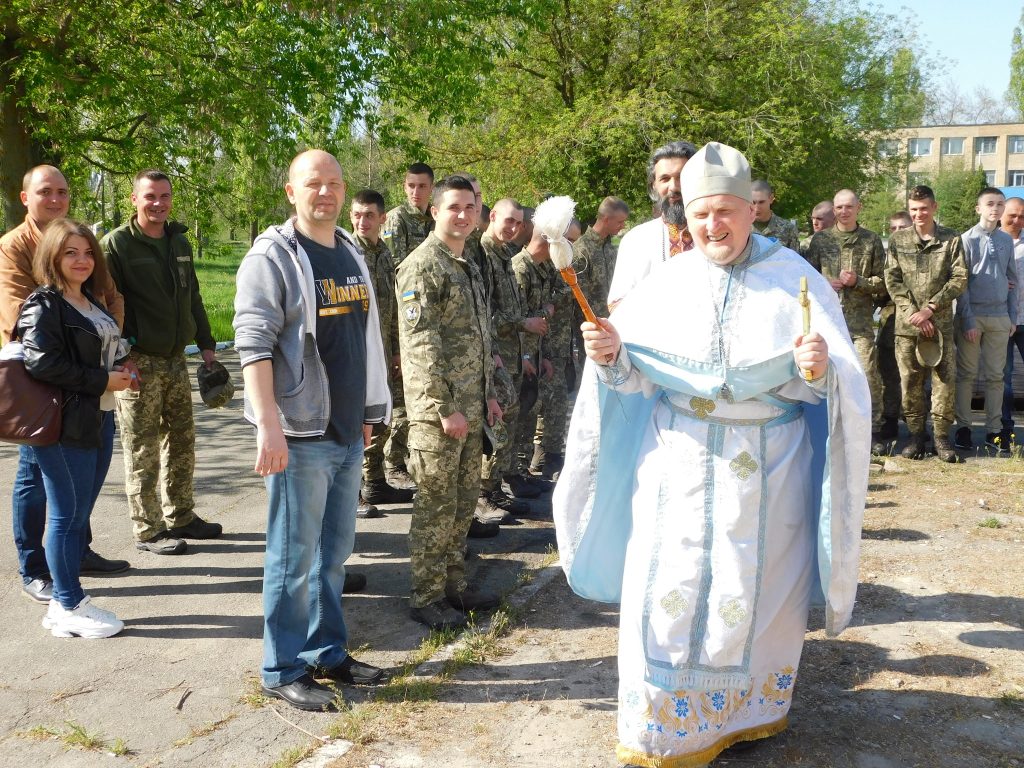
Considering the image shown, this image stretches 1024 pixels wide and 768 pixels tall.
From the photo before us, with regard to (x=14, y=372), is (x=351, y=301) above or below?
above

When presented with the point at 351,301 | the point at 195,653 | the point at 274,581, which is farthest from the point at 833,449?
the point at 195,653

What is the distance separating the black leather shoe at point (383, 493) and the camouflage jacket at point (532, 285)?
4.96 feet

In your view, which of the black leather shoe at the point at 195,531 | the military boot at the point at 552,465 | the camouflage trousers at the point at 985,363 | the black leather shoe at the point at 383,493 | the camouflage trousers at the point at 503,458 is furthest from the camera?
the camouflage trousers at the point at 985,363

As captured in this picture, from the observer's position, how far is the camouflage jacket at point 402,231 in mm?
7371

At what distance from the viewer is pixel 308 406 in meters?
3.80

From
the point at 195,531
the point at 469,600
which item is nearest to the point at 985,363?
the point at 469,600

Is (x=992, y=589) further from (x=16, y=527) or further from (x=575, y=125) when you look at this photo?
(x=575, y=125)

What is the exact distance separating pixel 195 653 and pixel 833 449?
122 inches

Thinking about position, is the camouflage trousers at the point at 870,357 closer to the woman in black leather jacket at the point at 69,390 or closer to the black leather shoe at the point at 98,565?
the black leather shoe at the point at 98,565

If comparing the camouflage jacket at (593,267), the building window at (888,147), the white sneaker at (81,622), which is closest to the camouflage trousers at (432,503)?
the white sneaker at (81,622)

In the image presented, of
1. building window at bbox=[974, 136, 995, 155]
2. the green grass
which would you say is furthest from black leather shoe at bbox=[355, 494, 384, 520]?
building window at bbox=[974, 136, 995, 155]

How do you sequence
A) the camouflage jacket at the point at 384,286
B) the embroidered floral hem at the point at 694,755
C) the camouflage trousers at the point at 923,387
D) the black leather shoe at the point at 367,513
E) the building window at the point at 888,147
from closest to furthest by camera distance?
the embroidered floral hem at the point at 694,755, the black leather shoe at the point at 367,513, the camouflage jacket at the point at 384,286, the camouflage trousers at the point at 923,387, the building window at the point at 888,147

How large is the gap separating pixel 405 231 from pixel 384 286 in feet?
1.68

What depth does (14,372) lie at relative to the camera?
15.0 ft
